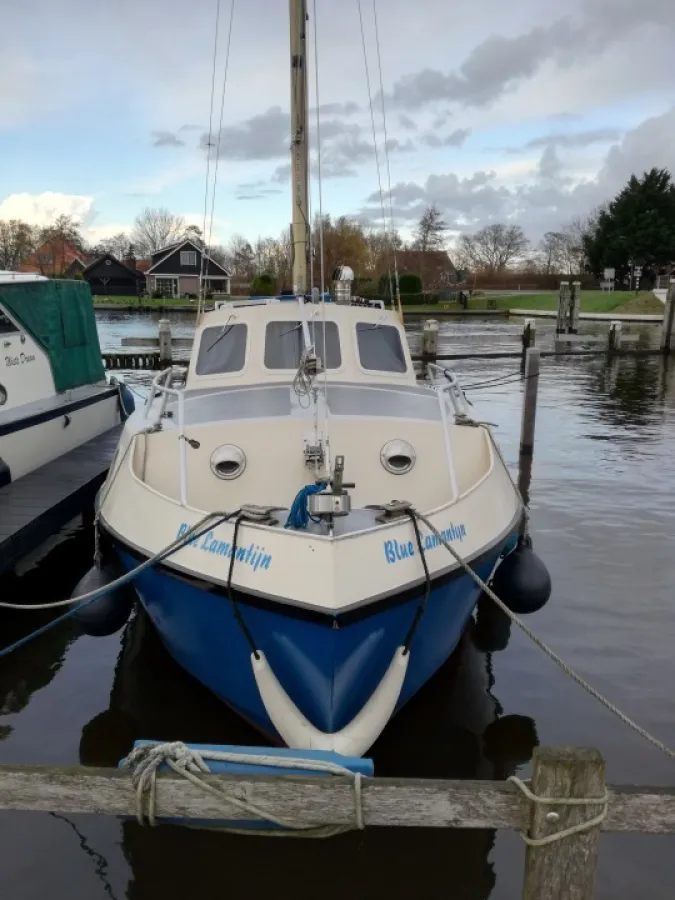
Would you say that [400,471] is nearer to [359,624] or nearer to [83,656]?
[359,624]

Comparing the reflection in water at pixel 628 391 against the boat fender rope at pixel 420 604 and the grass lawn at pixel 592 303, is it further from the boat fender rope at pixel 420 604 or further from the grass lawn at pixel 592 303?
the grass lawn at pixel 592 303

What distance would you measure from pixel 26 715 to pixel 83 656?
1.04 meters

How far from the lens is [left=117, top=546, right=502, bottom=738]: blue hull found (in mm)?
4312

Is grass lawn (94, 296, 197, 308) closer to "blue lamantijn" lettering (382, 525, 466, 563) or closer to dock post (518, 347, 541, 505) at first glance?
dock post (518, 347, 541, 505)

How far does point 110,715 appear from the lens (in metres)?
5.82

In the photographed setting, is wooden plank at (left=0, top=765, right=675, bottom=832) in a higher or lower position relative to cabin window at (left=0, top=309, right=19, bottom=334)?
lower

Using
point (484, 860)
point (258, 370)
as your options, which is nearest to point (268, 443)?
point (258, 370)

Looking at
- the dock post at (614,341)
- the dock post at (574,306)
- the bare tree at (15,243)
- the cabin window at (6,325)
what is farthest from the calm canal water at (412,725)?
the bare tree at (15,243)

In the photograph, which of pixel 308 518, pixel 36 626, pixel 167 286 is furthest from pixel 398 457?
pixel 167 286

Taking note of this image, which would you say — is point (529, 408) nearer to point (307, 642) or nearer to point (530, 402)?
point (530, 402)

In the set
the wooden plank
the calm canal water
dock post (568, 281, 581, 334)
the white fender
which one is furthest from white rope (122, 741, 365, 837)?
dock post (568, 281, 581, 334)

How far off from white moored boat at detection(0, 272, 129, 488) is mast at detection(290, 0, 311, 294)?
3804mm

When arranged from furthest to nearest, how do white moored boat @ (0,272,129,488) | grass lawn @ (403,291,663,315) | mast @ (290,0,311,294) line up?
1. grass lawn @ (403,291,663,315)
2. white moored boat @ (0,272,129,488)
3. mast @ (290,0,311,294)

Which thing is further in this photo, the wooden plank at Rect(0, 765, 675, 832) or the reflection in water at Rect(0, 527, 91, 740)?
the reflection in water at Rect(0, 527, 91, 740)
